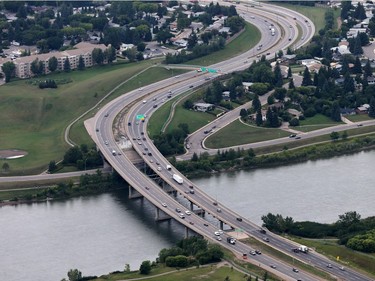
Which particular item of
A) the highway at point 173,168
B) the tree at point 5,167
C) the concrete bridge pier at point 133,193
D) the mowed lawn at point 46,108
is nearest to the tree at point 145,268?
the highway at point 173,168

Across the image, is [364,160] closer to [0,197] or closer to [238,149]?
[238,149]

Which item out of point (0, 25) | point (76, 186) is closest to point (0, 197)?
point (76, 186)

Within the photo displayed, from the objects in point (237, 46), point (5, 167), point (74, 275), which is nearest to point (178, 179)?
point (5, 167)

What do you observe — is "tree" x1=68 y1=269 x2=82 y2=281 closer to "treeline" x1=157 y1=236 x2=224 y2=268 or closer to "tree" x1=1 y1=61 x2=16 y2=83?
"treeline" x1=157 y1=236 x2=224 y2=268

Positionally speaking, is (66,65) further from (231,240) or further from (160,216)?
(231,240)

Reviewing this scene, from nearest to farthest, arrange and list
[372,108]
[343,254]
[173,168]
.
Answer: [343,254] < [173,168] < [372,108]

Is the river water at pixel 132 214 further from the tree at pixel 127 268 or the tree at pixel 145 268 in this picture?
the tree at pixel 145 268

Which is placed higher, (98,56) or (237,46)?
(98,56)
